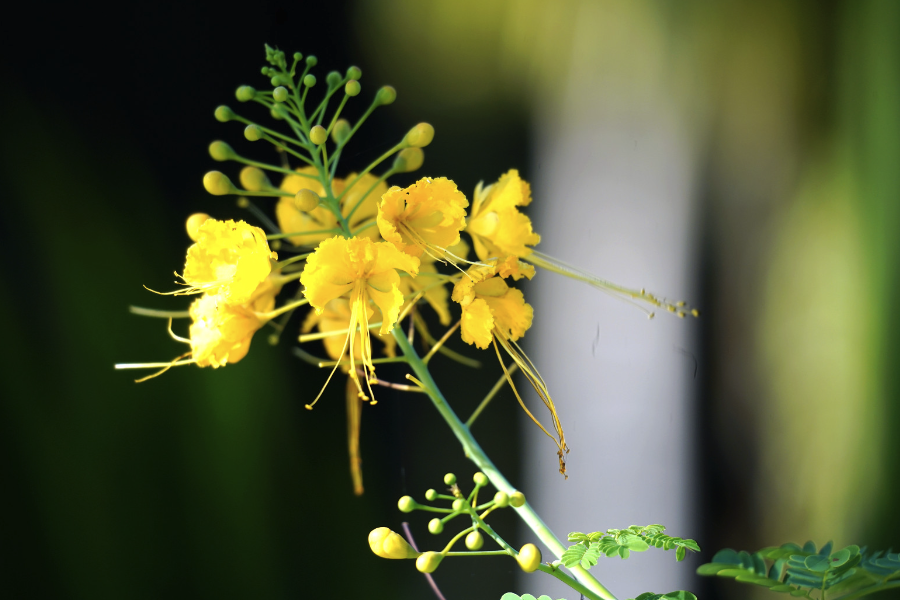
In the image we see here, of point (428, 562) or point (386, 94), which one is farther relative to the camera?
point (386, 94)

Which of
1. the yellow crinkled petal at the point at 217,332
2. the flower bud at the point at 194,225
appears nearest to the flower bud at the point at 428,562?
the yellow crinkled petal at the point at 217,332

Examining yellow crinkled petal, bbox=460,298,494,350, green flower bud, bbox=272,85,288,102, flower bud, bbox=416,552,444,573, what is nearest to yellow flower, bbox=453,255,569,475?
yellow crinkled petal, bbox=460,298,494,350

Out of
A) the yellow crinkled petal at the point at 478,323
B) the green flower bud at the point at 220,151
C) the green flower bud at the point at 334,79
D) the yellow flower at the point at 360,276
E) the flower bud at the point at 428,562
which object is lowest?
the flower bud at the point at 428,562

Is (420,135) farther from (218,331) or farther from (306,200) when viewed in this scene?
(218,331)

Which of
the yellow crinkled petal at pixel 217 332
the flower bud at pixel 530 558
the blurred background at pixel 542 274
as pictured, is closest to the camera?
the flower bud at pixel 530 558

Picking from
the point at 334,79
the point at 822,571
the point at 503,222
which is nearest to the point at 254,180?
the point at 334,79

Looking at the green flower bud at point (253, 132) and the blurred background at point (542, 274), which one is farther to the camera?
the blurred background at point (542, 274)

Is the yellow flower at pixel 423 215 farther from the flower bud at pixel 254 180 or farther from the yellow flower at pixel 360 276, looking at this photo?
the flower bud at pixel 254 180
